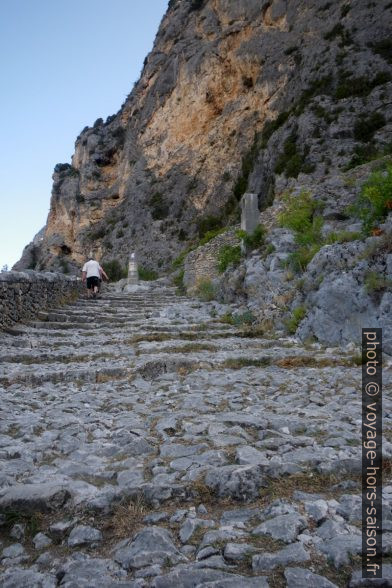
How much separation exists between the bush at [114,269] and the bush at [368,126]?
74.4 ft

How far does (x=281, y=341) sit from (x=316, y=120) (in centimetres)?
2472

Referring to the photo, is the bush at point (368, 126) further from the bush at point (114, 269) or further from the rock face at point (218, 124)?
the bush at point (114, 269)

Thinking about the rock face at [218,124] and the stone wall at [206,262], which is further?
the rock face at [218,124]

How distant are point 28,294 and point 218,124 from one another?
32.8m

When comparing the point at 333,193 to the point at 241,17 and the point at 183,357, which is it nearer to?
the point at 183,357

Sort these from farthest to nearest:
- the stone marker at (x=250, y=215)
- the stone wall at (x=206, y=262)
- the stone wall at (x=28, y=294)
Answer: the stone wall at (x=206, y=262), the stone marker at (x=250, y=215), the stone wall at (x=28, y=294)

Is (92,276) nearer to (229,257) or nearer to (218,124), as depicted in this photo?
(229,257)

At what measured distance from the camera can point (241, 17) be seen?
38281mm

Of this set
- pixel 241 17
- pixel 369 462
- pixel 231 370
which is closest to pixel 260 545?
pixel 369 462

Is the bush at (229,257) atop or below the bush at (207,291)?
atop

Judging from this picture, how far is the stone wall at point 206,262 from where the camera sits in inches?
642

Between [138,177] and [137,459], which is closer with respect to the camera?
[137,459]

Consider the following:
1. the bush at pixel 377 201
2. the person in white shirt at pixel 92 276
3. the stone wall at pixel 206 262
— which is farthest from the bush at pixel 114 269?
the bush at pixel 377 201

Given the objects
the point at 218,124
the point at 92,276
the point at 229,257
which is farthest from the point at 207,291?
the point at 218,124
